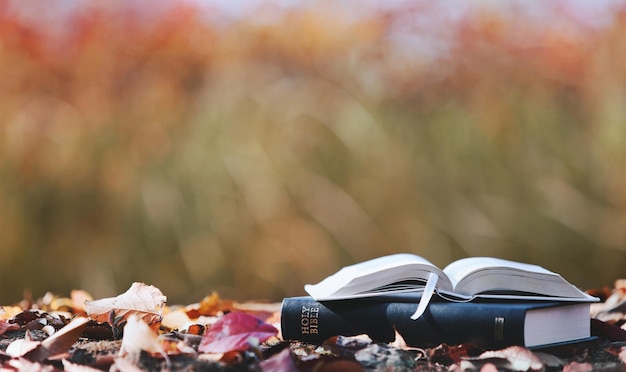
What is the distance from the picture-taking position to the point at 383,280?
1148mm

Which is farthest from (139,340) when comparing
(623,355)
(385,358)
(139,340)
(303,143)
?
(303,143)

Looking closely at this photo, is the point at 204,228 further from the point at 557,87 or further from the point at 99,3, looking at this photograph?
the point at 557,87

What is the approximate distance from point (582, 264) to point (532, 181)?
32 centimetres

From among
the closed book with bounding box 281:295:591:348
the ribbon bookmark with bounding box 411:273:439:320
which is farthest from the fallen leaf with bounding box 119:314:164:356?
the ribbon bookmark with bounding box 411:273:439:320

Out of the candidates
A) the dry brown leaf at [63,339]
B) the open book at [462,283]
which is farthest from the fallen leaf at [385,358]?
the dry brown leaf at [63,339]

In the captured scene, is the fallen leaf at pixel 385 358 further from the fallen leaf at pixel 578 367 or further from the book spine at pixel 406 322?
the fallen leaf at pixel 578 367

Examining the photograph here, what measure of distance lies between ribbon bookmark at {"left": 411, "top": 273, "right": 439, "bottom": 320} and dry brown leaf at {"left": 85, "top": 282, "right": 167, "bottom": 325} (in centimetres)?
40

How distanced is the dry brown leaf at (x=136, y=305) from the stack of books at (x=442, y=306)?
0.66 ft

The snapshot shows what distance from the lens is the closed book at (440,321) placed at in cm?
103

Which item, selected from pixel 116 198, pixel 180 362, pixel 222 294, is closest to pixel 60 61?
pixel 116 198

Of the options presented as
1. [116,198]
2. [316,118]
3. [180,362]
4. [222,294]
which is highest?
[316,118]

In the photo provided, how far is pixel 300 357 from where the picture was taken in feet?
3.35

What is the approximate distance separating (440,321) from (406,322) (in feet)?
0.17

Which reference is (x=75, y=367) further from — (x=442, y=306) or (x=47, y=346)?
(x=442, y=306)
